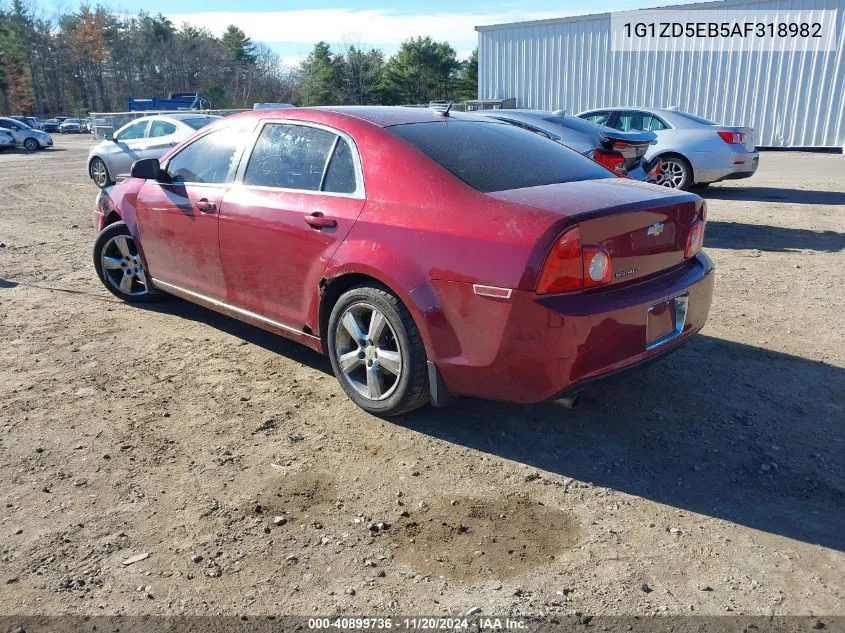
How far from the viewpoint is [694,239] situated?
3.70 metres

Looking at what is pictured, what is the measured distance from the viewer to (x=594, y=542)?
2758 mm

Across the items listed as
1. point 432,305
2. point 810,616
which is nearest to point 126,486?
point 432,305

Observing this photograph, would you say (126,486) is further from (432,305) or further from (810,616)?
(810,616)

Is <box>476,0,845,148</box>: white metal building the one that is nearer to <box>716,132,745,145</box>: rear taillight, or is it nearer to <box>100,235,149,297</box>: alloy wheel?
<box>716,132,745,145</box>: rear taillight

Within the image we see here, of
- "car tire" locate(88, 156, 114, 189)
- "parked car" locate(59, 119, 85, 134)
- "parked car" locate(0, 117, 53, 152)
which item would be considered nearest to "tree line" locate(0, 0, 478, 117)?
"parked car" locate(59, 119, 85, 134)

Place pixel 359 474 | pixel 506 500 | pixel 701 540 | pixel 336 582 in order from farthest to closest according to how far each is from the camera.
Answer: pixel 359 474 < pixel 506 500 < pixel 701 540 < pixel 336 582

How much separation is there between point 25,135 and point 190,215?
3335cm

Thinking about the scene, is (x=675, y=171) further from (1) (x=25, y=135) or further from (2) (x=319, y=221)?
(1) (x=25, y=135)

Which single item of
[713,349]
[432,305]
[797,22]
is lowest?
[713,349]

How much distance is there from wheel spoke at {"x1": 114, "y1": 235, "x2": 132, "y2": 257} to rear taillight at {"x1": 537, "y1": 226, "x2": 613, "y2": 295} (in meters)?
3.98

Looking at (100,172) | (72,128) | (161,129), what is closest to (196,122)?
(161,129)

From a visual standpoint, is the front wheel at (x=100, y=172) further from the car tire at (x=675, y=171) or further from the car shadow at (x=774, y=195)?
the car shadow at (x=774, y=195)

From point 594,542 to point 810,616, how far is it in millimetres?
757

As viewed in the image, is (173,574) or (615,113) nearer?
(173,574)
